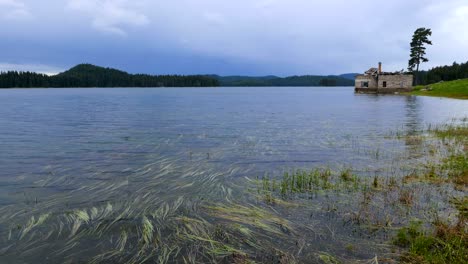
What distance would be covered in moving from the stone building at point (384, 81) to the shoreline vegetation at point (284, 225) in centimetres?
10952

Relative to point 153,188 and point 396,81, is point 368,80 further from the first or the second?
point 153,188

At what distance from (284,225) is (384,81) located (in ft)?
390

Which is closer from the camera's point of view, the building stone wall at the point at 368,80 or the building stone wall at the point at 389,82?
the building stone wall at the point at 389,82

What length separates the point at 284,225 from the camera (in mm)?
9609

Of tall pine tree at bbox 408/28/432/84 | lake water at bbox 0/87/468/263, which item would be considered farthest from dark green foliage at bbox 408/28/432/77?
lake water at bbox 0/87/468/263

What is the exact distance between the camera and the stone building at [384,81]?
110375mm

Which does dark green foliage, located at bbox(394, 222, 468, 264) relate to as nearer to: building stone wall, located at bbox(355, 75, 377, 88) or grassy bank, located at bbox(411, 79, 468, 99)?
grassy bank, located at bbox(411, 79, 468, 99)

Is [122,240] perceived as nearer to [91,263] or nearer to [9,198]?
[91,263]

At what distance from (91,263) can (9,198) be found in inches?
262

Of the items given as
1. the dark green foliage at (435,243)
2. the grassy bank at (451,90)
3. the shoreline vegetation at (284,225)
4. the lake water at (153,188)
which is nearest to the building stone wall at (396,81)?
the grassy bank at (451,90)

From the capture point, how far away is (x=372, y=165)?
1727cm

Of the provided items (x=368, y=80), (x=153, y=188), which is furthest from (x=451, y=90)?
(x=153, y=188)

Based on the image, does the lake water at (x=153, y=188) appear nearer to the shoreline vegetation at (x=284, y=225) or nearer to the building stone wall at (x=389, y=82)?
the shoreline vegetation at (x=284, y=225)

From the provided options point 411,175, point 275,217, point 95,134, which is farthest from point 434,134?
point 95,134
